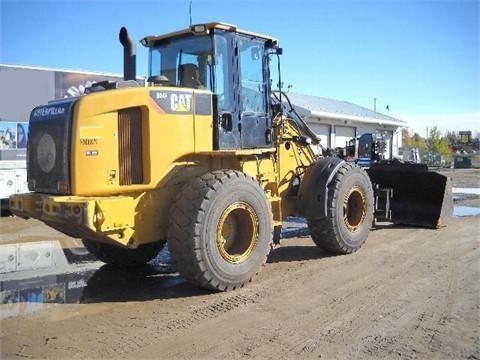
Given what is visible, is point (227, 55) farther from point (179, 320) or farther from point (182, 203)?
point (179, 320)

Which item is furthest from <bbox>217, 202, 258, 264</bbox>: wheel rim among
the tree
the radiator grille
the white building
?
the tree

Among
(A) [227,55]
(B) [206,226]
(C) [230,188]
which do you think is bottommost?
(B) [206,226]

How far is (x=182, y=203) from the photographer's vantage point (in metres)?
5.35

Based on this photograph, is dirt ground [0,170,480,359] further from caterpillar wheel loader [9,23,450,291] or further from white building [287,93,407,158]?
white building [287,93,407,158]

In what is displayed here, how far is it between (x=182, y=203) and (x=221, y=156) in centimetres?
110

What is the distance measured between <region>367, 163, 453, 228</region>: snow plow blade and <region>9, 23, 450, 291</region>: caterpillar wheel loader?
307 centimetres

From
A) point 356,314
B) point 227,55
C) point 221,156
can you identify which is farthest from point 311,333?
point 227,55

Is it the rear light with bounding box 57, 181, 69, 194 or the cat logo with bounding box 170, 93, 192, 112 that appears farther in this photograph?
the cat logo with bounding box 170, 93, 192, 112

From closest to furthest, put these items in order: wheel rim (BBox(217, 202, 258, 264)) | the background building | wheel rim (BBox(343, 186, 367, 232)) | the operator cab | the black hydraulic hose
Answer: wheel rim (BBox(217, 202, 258, 264)) < the operator cab < the black hydraulic hose < wheel rim (BBox(343, 186, 367, 232)) < the background building

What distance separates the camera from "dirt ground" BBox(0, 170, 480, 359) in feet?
13.3

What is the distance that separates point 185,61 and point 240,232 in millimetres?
2302

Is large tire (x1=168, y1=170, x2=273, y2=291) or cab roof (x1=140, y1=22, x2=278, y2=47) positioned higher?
cab roof (x1=140, y1=22, x2=278, y2=47)

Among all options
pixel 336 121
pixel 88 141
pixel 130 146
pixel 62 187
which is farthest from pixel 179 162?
pixel 336 121

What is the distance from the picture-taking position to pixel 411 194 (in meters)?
9.89
